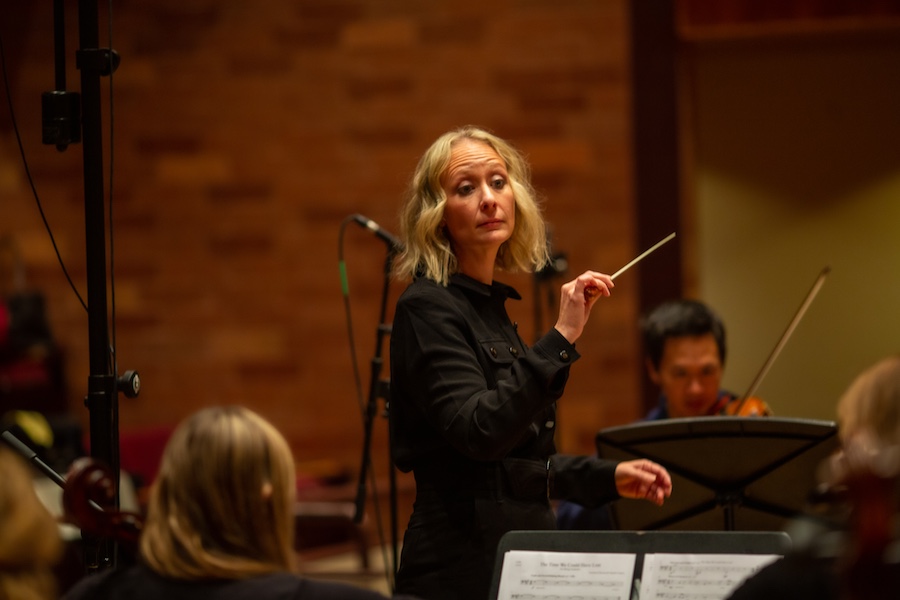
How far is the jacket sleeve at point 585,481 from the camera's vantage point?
2.35m

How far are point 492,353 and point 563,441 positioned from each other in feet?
12.5

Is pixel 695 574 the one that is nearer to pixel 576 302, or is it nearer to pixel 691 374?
pixel 576 302

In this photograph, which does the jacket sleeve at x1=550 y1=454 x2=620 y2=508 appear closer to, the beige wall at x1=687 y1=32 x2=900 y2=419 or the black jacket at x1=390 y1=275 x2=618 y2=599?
the black jacket at x1=390 y1=275 x2=618 y2=599

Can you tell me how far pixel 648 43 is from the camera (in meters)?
5.93

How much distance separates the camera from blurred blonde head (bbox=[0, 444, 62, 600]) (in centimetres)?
151

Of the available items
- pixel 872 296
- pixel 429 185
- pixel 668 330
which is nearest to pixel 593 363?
pixel 872 296

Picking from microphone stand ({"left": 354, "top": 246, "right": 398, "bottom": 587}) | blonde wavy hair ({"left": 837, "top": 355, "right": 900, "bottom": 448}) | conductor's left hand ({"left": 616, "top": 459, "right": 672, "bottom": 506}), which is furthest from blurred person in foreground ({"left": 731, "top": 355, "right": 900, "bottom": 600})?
microphone stand ({"left": 354, "top": 246, "right": 398, "bottom": 587})

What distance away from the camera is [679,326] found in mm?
3377

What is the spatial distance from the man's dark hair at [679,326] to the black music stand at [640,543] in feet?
4.75

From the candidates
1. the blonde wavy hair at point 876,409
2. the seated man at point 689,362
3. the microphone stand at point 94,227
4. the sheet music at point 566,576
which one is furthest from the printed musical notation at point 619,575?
the seated man at point 689,362

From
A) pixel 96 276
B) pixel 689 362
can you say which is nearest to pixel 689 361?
pixel 689 362

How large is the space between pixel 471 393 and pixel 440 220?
0.44 meters

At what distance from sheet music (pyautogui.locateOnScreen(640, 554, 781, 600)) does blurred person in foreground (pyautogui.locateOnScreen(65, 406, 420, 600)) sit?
0.59m

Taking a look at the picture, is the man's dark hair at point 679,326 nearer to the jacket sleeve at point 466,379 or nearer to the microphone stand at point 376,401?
the microphone stand at point 376,401
